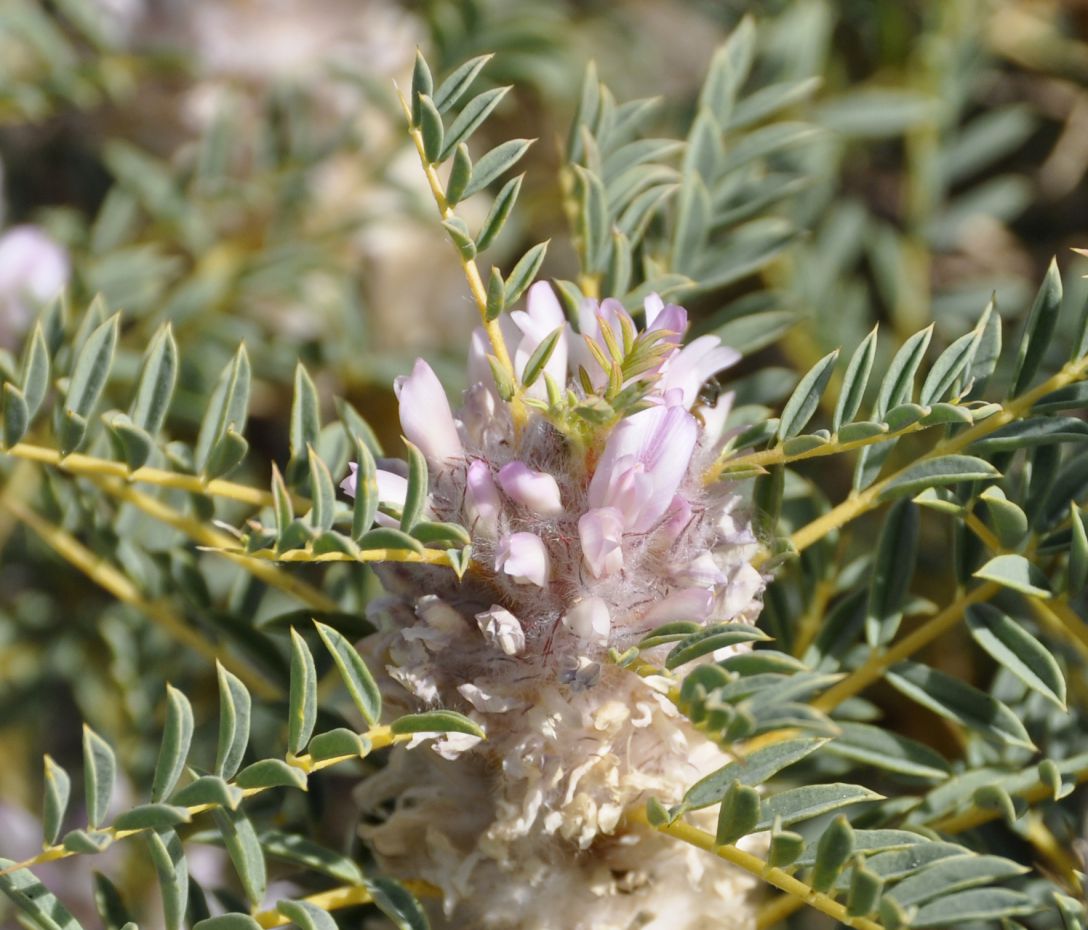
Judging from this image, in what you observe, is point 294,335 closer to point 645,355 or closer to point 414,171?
point 414,171

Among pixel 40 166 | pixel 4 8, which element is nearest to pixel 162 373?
pixel 4 8

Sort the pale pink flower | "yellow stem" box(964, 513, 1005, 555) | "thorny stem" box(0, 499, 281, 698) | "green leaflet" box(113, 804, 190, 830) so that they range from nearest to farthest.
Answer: "green leaflet" box(113, 804, 190, 830), "yellow stem" box(964, 513, 1005, 555), "thorny stem" box(0, 499, 281, 698), the pale pink flower

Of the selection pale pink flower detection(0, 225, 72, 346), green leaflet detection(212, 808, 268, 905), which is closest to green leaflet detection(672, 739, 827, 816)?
green leaflet detection(212, 808, 268, 905)

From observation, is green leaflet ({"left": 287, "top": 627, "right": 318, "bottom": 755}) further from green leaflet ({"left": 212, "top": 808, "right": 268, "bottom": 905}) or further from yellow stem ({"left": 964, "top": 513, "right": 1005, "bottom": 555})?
yellow stem ({"left": 964, "top": 513, "right": 1005, "bottom": 555})

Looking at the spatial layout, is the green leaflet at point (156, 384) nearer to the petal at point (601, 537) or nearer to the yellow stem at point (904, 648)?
the petal at point (601, 537)

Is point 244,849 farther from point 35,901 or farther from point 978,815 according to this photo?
point 978,815

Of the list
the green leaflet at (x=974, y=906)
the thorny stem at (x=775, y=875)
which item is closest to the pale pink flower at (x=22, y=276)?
the thorny stem at (x=775, y=875)
